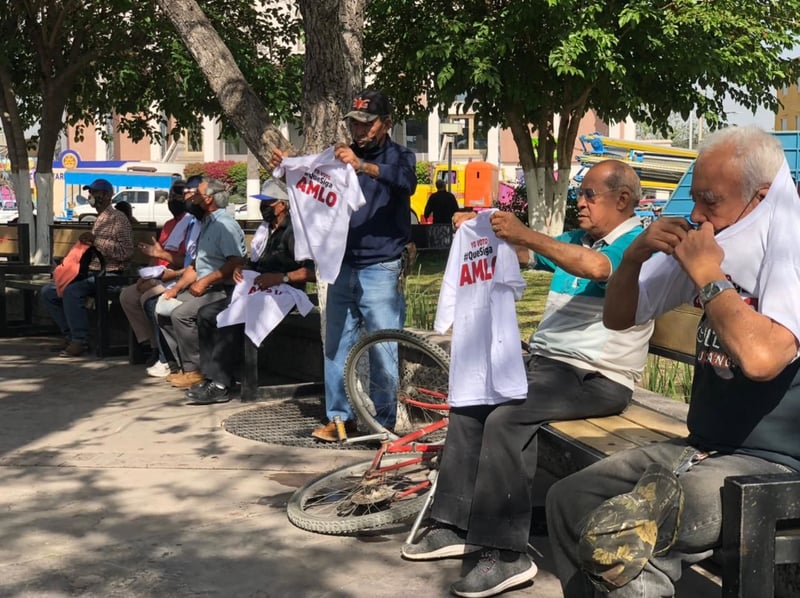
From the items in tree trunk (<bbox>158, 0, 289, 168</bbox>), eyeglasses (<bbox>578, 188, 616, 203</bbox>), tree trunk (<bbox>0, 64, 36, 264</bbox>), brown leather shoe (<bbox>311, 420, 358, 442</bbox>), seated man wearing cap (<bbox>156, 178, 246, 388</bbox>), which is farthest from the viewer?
tree trunk (<bbox>0, 64, 36, 264</bbox>)

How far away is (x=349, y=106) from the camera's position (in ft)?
21.9

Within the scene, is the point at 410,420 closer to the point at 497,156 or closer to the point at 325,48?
the point at 325,48

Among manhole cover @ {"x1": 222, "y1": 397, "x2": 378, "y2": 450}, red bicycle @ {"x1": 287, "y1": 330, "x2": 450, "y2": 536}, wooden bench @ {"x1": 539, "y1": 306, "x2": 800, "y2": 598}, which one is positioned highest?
wooden bench @ {"x1": 539, "y1": 306, "x2": 800, "y2": 598}

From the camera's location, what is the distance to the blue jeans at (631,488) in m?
2.76

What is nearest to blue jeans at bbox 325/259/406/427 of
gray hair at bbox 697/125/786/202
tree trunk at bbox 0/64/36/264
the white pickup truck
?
gray hair at bbox 697/125/786/202

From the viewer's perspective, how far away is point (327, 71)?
261 inches

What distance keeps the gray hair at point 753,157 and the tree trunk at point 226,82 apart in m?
4.14

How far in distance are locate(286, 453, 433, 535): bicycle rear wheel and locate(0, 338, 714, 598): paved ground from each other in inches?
3.5

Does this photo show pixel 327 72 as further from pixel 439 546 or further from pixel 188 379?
pixel 439 546

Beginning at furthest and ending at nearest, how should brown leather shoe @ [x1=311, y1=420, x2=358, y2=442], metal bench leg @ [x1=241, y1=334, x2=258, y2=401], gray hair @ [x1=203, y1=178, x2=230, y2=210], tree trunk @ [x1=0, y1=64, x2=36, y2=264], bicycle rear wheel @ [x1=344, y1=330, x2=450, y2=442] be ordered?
tree trunk @ [x1=0, y1=64, x2=36, y2=264] < gray hair @ [x1=203, y1=178, x2=230, y2=210] < metal bench leg @ [x1=241, y1=334, x2=258, y2=401] < brown leather shoe @ [x1=311, y1=420, x2=358, y2=442] < bicycle rear wheel @ [x1=344, y1=330, x2=450, y2=442]

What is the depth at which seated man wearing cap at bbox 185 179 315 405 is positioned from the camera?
23.6 ft

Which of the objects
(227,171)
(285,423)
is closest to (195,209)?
(285,423)

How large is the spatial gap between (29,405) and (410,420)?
130 inches

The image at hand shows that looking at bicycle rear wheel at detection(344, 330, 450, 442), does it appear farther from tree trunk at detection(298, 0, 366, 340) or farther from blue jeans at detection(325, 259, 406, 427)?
tree trunk at detection(298, 0, 366, 340)
